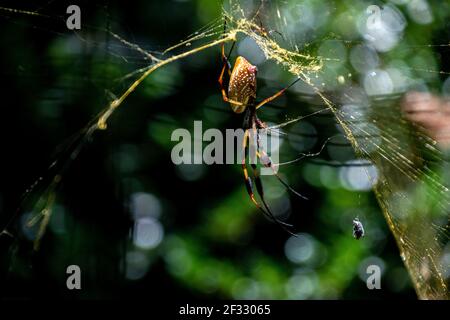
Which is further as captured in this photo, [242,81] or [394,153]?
[394,153]

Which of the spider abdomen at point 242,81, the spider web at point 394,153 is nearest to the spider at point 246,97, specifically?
the spider abdomen at point 242,81

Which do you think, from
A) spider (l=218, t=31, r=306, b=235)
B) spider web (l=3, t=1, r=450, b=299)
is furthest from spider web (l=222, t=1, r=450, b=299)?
spider (l=218, t=31, r=306, b=235)

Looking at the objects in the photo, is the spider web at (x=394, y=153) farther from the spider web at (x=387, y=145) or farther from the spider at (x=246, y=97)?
the spider at (x=246, y=97)

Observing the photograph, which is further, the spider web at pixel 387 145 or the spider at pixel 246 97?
the spider web at pixel 387 145

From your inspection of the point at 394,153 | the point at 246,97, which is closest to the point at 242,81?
the point at 246,97

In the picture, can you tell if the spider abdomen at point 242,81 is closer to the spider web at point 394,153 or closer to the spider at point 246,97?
the spider at point 246,97

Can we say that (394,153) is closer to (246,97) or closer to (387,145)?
(387,145)

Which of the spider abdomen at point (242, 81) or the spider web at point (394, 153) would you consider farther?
the spider web at point (394, 153)

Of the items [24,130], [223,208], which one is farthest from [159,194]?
[24,130]
